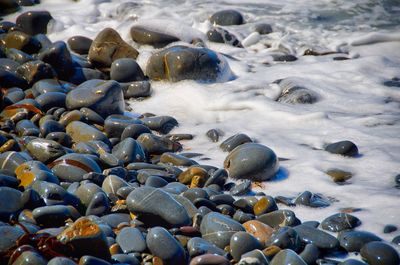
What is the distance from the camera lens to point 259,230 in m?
3.00

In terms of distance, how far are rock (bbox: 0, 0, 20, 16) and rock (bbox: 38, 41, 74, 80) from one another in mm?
2021

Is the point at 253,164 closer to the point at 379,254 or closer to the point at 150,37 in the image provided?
the point at 379,254

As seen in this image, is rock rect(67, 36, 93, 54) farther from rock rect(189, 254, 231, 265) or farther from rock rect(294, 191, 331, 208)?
rock rect(189, 254, 231, 265)

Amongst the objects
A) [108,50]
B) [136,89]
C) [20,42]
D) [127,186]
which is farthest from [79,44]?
[127,186]

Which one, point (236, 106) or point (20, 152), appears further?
point (236, 106)

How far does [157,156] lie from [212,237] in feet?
4.11

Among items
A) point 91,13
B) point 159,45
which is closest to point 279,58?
point 159,45

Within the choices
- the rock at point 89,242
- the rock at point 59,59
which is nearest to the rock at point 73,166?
the rock at point 89,242

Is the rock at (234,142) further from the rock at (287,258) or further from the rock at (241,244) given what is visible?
the rock at (287,258)

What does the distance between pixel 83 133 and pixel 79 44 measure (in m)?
2.02

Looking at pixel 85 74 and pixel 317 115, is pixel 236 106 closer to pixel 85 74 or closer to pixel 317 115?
pixel 317 115

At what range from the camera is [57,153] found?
3641 mm

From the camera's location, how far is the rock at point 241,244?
9.01ft

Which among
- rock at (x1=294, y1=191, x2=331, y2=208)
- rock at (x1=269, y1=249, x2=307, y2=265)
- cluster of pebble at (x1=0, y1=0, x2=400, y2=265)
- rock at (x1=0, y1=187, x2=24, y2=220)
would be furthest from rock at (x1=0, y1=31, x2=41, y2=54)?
rock at (x1=269, y1=249, x2=307, y2=265)
